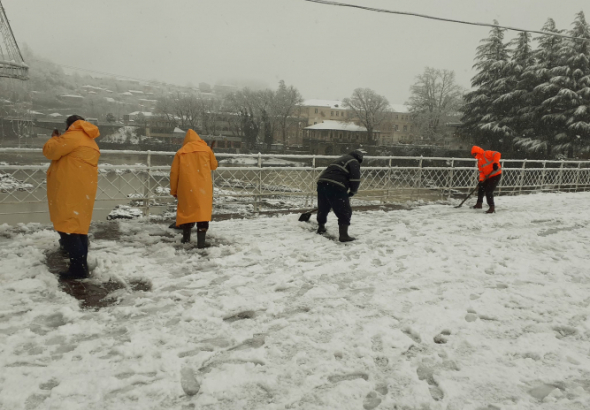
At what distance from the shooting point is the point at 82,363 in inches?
94.1

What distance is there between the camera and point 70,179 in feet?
11.6

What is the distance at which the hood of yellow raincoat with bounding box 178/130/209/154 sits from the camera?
4.76 meters

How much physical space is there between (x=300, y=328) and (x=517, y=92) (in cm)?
2957

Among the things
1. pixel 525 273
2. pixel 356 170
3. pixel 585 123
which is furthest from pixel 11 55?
pixel 585 123

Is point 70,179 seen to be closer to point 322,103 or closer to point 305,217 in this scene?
point 305,217

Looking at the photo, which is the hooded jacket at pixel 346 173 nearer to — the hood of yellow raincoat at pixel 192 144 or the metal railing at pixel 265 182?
the metal railing at pixel 265 182

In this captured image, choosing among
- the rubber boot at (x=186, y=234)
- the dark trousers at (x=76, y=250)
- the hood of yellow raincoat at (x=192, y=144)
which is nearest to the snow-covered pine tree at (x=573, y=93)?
the hood of yellow raincoat at (x=192, y=144)

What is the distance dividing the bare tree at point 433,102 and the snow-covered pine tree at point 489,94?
19.0 m

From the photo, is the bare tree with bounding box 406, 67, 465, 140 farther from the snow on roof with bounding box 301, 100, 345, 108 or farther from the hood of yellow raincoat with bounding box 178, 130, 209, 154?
the hood of yellow raincoat with bounding box 178, 130, 209, 154

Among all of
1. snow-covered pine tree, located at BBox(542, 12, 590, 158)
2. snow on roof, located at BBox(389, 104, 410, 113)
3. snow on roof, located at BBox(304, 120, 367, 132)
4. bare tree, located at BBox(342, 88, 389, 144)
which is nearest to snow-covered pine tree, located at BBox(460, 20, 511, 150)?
snow-covered pine tree, located at BBox(542, 12, 590, 158)

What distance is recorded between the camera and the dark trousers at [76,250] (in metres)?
3.56

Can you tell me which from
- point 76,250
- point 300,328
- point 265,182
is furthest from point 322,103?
point 300,328

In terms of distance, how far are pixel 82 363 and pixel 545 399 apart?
2.83 metres

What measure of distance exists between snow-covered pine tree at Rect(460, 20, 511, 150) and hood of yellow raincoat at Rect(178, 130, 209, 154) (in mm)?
27531
